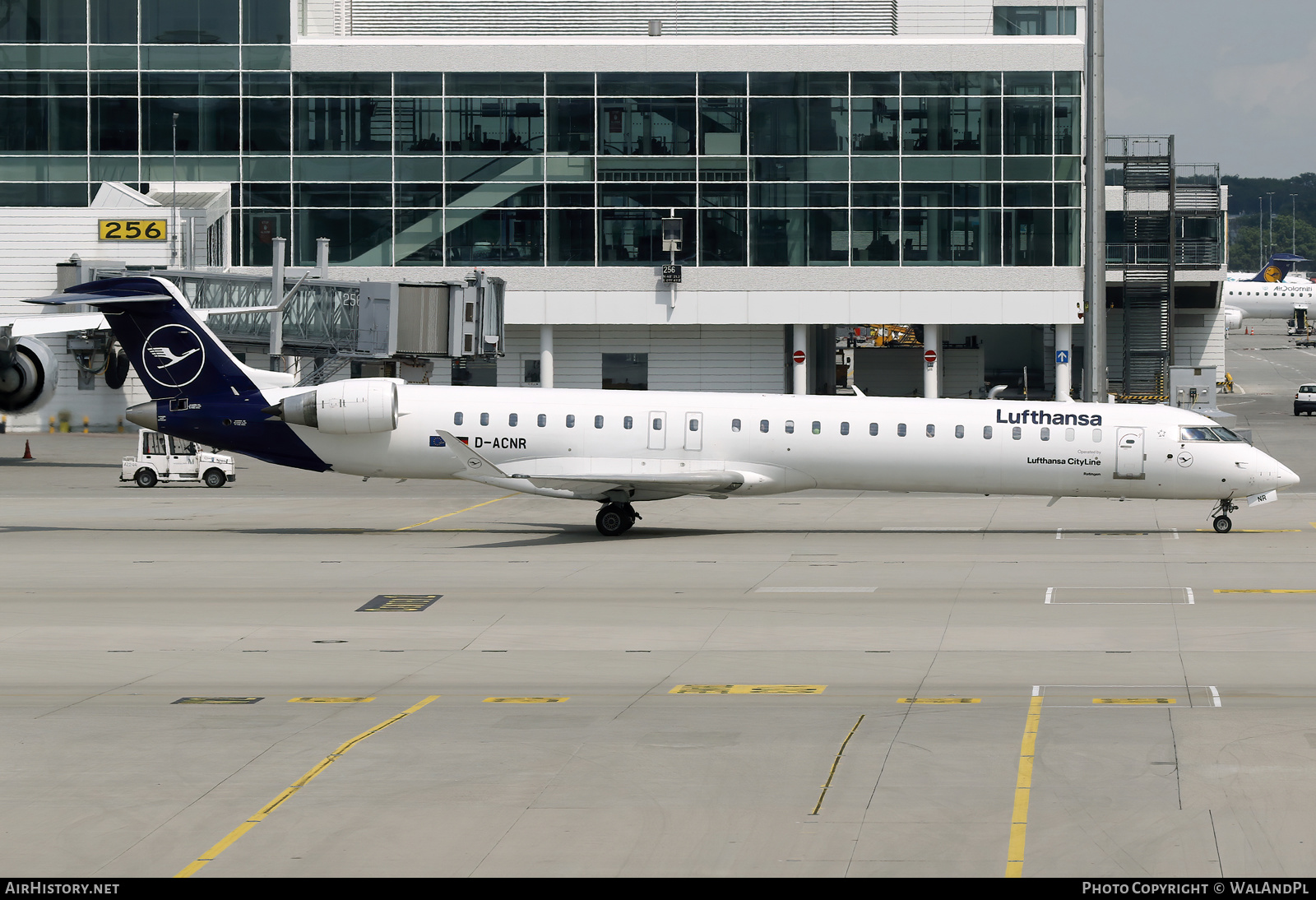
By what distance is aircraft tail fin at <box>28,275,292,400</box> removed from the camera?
113ft

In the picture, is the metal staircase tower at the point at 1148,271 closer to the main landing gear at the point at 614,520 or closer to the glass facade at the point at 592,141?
the glass facade at the point at 592,141

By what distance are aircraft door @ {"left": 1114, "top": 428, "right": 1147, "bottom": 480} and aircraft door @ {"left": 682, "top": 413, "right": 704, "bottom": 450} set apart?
892 centimetres

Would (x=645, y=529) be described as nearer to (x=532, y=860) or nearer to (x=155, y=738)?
(x=155, y=738)

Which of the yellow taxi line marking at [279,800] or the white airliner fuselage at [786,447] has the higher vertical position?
the white airliner fuselage at [786,447]

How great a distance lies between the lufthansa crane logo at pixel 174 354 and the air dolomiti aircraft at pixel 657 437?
4cm

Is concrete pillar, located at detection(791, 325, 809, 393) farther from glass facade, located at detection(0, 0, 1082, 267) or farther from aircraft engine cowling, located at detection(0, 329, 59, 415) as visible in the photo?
aircraft engine cowling, located at detection(0, 329, 59, 415)

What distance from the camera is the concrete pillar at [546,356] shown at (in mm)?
68438

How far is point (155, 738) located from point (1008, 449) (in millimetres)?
21872

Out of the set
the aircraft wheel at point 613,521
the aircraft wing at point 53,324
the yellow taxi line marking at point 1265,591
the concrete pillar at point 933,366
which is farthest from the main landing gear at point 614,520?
the concrete pillar at point 933,366

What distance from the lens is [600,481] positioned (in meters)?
32.9

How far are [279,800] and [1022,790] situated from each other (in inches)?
250

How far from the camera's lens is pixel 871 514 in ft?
125

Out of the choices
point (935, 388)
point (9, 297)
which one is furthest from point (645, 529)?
point (9, 297)

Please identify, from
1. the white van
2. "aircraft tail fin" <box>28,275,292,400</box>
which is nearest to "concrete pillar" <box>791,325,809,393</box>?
the white van
